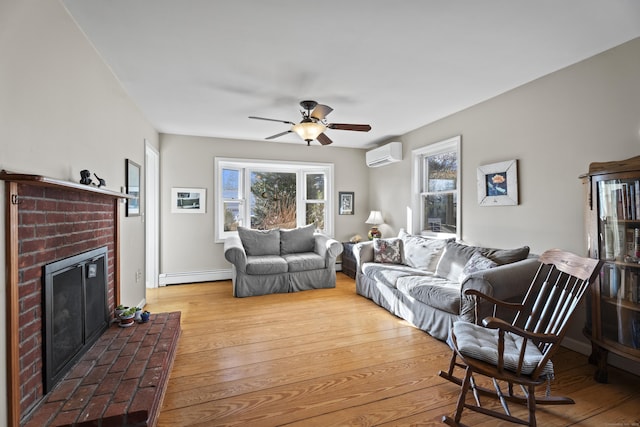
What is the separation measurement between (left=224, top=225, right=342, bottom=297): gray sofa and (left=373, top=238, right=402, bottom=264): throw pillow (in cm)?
57

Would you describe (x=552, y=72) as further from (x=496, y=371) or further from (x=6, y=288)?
(x=6, y=288)

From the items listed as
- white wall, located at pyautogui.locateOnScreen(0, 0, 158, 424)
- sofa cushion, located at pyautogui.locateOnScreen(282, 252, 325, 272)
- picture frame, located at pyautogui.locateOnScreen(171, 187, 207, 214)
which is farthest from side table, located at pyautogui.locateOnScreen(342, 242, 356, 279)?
white wall, located at pyautogui.locateOnScreen(0, 0, 158, 424)

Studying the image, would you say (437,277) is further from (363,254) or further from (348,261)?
(348,261)

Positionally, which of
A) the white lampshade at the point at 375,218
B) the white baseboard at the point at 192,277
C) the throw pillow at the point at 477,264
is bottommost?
the white baseboard at the point at 192,277

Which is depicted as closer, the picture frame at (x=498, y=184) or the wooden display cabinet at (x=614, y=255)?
the wooden display cabinet at (x=614, y=255)

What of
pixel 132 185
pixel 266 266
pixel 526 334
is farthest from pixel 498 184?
pixel 132 185

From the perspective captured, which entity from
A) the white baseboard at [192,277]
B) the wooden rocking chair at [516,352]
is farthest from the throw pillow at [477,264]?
the white baseboard at [192,277]

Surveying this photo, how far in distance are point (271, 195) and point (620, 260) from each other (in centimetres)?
466

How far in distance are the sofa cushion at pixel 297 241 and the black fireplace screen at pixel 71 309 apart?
2737mm

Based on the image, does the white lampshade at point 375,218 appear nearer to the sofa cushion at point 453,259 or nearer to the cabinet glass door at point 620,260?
the sofa cushion at point 453,259

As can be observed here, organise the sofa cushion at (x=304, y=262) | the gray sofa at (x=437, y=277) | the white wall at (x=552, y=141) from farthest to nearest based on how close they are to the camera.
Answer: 1. the sofa cushion at (x=304, y=262)
2. the gray sofa at (x=437, y=277)
3. the white wall at (x=552, y=141)

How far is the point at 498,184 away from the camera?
332 cm

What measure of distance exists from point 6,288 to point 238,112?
293 centimetres

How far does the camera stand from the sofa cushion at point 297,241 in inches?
197
